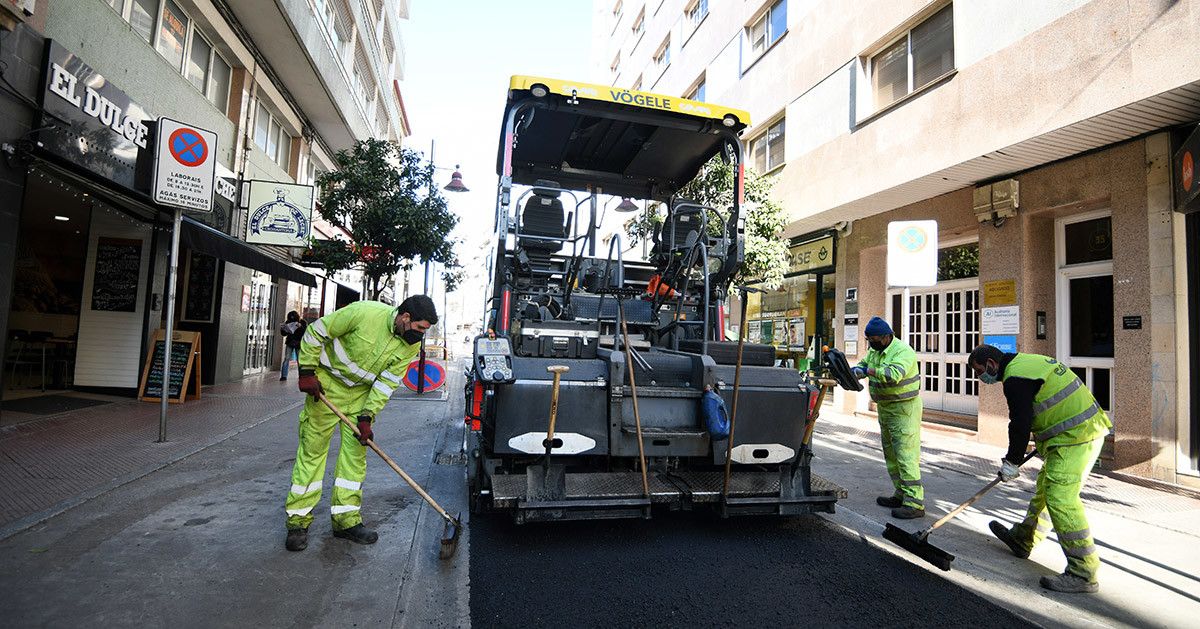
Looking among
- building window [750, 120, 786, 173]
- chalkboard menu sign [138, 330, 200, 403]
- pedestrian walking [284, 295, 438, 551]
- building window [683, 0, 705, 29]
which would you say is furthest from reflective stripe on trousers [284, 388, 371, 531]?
building window [683, 0, 705, 29]

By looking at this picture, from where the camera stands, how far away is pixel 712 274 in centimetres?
492

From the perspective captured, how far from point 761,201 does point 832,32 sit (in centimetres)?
398

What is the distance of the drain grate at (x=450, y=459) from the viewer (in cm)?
581

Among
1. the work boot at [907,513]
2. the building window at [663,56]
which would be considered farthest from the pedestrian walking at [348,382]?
the building window at [663,56]

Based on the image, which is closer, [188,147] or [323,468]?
[323,468]

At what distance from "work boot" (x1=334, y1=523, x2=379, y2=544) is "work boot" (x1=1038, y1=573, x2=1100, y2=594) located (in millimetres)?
3902

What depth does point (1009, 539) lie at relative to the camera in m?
3.91

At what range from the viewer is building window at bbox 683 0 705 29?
1747 cm

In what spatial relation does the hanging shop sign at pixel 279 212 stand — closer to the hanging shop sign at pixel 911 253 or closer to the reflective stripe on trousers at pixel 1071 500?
the hanging shop sign at pixel 911 253

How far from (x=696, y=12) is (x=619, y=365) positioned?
17.8 metres

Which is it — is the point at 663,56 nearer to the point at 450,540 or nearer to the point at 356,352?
the point at 356,352

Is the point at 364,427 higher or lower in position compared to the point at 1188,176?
lower

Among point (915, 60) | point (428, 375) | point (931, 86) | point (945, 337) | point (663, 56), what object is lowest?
point (428, 375)

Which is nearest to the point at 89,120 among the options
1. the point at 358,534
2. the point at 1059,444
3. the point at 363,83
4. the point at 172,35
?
the point at 172,35
